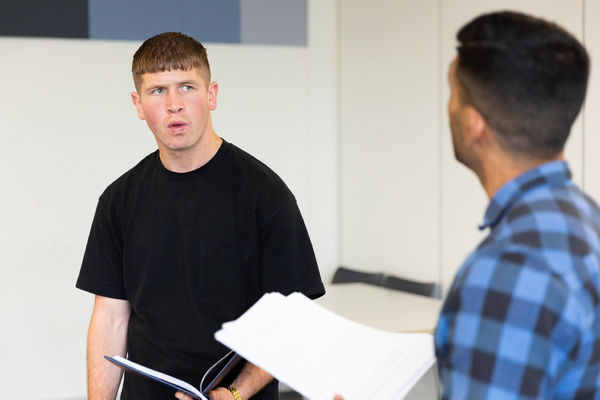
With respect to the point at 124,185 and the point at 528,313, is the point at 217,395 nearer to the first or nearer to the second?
the point at 124,185

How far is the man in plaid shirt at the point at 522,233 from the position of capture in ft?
2.73

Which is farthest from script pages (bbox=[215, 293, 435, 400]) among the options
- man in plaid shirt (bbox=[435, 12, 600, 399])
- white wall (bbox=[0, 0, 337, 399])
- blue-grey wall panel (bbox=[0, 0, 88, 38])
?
blue-grey wall panel (bbox=[0, 0, 88, 38])

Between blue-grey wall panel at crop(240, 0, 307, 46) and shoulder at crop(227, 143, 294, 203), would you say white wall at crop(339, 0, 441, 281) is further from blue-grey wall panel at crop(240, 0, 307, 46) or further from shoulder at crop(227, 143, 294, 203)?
shoulder at crop(227, 143, 294, 203)

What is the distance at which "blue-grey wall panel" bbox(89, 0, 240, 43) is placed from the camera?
4.56 m

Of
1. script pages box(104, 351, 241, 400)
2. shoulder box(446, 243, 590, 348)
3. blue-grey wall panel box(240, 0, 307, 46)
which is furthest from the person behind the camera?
blue-grey wall panel box(240, 0, 307, 46)

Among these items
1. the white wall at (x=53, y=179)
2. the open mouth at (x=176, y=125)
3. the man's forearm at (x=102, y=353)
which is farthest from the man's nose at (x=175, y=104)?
the white wall at (x=53, y=179)

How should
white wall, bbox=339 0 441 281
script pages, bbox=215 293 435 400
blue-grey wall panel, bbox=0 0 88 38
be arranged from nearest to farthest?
script pages, bbox=215 293 435 400
white wall, bbox=339 0 441 281
blue-grey wall panel, bbox=0 0 88 38

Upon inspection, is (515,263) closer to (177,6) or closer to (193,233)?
(193,233)

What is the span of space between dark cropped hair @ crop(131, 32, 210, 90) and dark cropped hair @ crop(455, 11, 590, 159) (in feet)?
3.27

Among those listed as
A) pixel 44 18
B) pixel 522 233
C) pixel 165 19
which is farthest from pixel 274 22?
pixel 522 233

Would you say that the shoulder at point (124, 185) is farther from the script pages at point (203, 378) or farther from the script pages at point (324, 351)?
the script pages at point (324, 351)

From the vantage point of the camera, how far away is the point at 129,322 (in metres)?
1.98

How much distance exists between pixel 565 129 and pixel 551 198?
106 millimetres

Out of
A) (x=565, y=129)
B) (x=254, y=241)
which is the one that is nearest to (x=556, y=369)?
(x=565, y=129)
